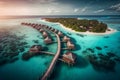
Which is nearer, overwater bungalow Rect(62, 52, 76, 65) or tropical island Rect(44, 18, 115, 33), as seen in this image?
overwater bungalow Rect(62, 52, 76, 65)

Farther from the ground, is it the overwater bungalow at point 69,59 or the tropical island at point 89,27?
the overwater bungalow at point 69,59

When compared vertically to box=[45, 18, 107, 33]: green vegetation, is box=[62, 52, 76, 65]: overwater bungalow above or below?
above

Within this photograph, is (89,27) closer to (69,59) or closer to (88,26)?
(88,26)

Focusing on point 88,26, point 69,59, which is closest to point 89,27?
point 88,26

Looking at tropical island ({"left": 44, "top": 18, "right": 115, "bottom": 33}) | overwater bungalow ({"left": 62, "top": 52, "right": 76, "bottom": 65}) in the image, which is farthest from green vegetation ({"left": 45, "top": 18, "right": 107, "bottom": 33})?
overwater bungalow ({"left": 62, "top": 52, "right": 76, "bottom": 65})

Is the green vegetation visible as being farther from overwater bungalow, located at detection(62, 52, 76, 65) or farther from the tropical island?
overwater bungalow, located at detection(62, 52, 76, 65)

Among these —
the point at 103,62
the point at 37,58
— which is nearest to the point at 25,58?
the point at 37,58

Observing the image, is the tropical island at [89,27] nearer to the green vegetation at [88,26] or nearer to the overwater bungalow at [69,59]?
the green vegetation at [88,26]

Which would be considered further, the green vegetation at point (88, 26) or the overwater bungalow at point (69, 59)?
the green vegetation at point (88, 26)

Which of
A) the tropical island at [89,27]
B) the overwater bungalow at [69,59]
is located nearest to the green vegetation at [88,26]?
the tropical island at [89,27]

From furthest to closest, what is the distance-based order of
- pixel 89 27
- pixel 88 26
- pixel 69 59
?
pixel 88 26
pixel 89 27
pixel 69 59

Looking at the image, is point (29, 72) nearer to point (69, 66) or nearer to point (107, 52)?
point (69, 66)
